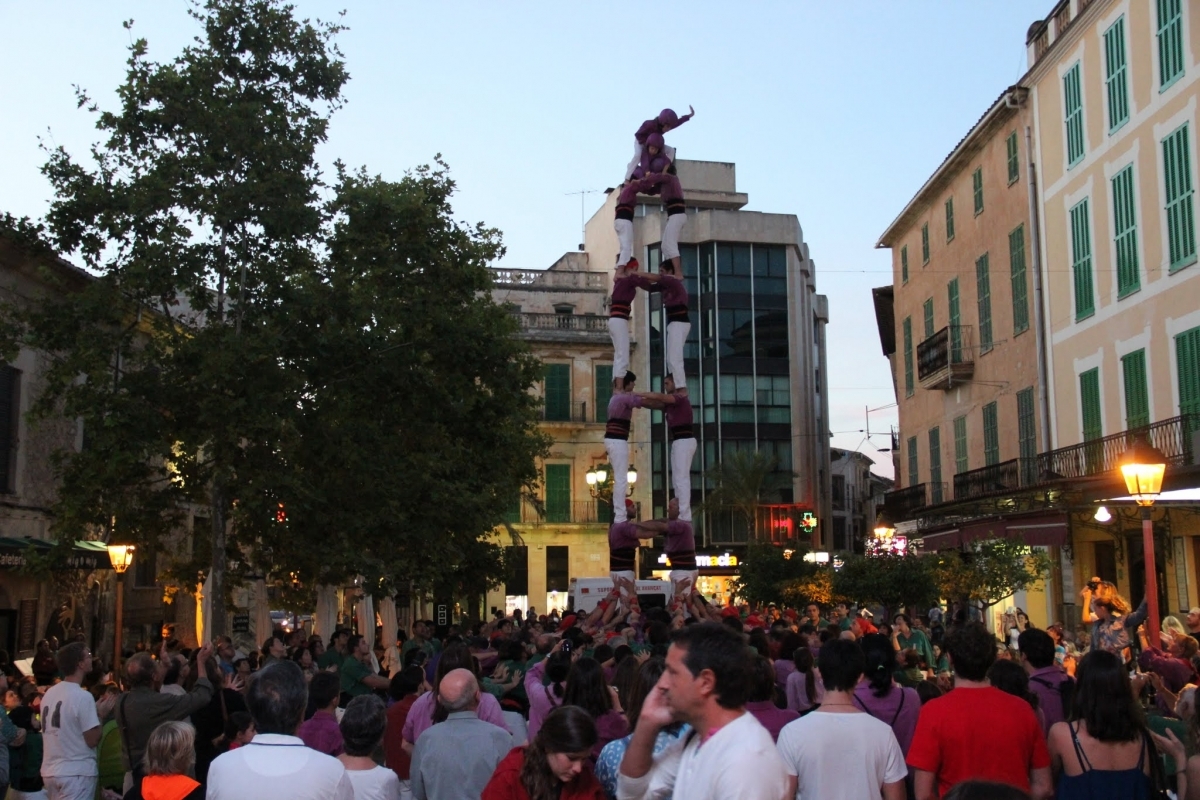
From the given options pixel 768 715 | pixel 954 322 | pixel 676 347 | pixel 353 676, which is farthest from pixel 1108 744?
pixel 954 322

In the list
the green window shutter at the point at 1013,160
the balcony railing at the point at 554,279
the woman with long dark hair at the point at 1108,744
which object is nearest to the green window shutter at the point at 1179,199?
the green window shutter at the point at 1013,160

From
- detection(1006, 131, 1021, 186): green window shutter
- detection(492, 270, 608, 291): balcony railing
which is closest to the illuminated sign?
detection(492, 270, 608, 291): balcony railing

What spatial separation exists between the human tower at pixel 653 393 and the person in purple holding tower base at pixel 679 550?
13 millimetres

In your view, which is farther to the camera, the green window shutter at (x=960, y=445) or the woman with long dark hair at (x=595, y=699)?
the green window shutter at (x=960, y=445)

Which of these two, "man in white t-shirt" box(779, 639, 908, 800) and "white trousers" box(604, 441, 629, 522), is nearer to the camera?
"man in white t-shirt" box(779, 639, 908, 800)

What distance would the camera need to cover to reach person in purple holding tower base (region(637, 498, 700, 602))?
58.5ft

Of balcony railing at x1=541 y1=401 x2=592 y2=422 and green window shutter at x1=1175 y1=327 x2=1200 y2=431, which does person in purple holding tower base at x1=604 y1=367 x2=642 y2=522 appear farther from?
balcony railing at x1=541 y1=401 x2=592 y2=422

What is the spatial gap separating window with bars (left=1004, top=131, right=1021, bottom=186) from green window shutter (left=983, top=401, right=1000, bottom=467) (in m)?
5.27

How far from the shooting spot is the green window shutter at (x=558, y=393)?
56000mm

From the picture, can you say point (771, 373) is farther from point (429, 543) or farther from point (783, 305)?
point (429, 543)

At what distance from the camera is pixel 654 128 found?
19.0 m

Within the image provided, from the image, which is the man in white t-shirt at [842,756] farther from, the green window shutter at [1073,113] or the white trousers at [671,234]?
the green window shutter at [1073,113]

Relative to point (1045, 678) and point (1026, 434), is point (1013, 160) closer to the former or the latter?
point (1026, 434)

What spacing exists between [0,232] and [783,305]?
4244 cm
